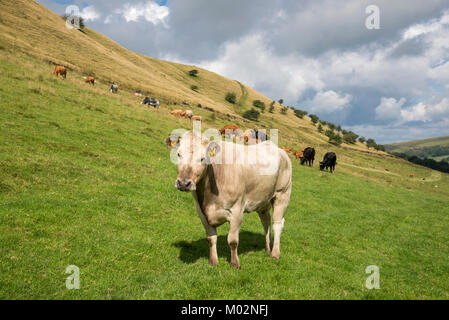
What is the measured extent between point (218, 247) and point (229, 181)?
3.16 m

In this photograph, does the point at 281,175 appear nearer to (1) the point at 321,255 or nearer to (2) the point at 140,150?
(1) the point at 321,255

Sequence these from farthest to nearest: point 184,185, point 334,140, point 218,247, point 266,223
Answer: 1. point 334,140
2. point 266,223
3. point 218,247
4. point 184,185

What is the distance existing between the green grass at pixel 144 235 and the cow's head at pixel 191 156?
95.5 inches

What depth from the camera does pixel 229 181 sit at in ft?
21.2

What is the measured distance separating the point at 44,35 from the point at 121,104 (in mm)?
51414

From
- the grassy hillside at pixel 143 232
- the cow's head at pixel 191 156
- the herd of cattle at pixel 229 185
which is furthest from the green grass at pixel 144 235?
the cow's head at pixel 191 156

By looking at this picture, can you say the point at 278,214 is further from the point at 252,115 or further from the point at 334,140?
the point at 334,140

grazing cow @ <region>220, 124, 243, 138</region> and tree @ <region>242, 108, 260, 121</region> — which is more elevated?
tree @ <region>242, 108, 260, 121</region>

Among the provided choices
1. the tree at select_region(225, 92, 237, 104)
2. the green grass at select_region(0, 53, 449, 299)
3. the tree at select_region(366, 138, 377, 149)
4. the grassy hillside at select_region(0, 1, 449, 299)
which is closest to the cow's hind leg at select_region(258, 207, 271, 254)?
the green grass at select_region(0, 53, 449, 299)

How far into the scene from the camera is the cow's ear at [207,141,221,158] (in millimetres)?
5707

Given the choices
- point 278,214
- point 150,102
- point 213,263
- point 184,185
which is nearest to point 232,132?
point 150,102

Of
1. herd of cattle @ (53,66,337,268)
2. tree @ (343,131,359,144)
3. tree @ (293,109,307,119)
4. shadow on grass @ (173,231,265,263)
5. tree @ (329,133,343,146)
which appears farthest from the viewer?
tree @ (293,109,307,119)

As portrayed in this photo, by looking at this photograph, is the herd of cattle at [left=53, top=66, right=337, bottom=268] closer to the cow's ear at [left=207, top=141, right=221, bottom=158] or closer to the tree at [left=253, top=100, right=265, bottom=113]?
the cow's ear at [left=207, top=141, right=221, bottom=158]

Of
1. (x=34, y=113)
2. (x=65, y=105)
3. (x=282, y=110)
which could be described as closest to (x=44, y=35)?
(x=65, y=105)
